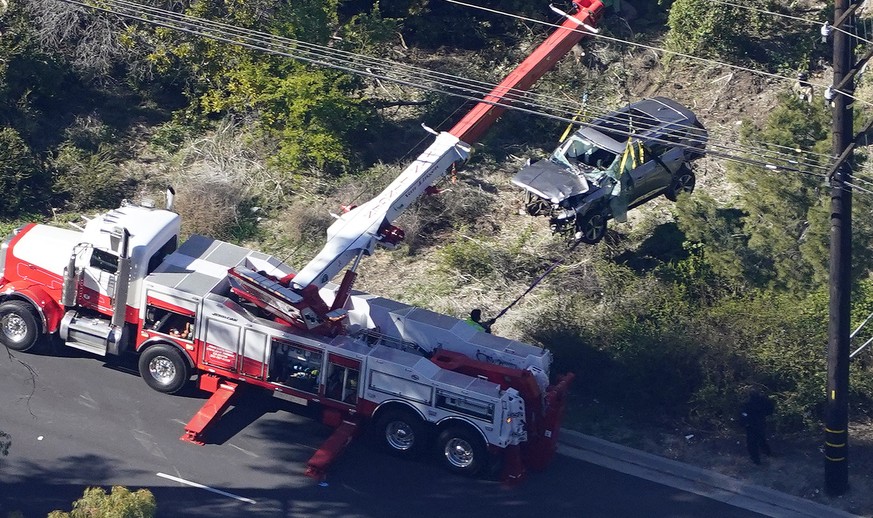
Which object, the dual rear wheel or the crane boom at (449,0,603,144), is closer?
the dual rear wheel

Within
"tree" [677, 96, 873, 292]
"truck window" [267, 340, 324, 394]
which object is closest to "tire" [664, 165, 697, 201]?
"tree" [677, 96, 873, 292]

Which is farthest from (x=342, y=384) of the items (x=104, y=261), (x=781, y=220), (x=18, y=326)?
(x=781, y=220)

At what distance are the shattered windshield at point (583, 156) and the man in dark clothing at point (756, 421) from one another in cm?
499

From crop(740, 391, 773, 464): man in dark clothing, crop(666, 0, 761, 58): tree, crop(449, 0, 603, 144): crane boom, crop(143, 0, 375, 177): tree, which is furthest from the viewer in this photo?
crop(666, 0, 761, 58): tree

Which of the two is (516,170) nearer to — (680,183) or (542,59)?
(680,183)

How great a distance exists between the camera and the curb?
14156 mm

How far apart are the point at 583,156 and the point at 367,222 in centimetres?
532

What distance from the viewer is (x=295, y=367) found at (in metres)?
14.8

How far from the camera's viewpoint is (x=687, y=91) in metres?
24.0

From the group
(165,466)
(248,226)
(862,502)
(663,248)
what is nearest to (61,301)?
(165,466)

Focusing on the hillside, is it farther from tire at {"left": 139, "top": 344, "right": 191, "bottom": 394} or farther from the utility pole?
tire at {"left": 139, "top": 344, "right": 191, "bottom": 394}

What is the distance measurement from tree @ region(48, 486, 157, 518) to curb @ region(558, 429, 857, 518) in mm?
7465

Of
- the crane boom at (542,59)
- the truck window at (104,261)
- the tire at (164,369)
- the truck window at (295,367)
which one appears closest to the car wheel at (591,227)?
the crane boom at (542,59)

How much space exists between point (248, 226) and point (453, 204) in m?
3.96
